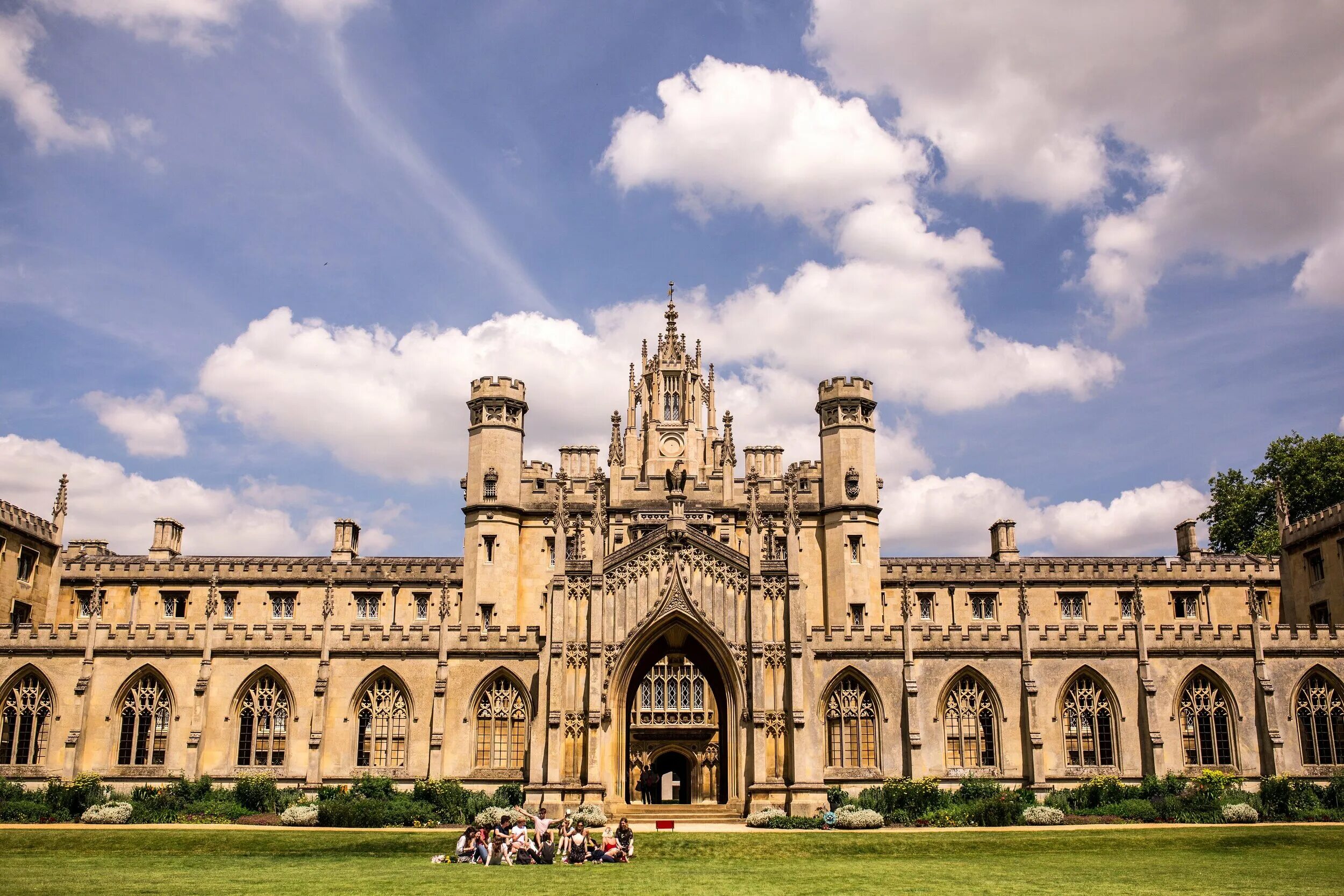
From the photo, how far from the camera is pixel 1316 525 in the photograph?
50.1m

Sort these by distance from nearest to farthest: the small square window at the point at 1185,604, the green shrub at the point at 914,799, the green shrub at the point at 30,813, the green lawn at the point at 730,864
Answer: the green lawn at the point at 730,864 → the green shrub at the point at 30,813 → the green shrub at the point at 914,799 → the small square window at the point at 1185,604

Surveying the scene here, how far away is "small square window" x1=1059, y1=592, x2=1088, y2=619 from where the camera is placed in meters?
53.8

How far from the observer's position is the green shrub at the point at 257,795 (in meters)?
36.9

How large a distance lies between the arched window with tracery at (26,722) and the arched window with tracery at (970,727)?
33.4 m

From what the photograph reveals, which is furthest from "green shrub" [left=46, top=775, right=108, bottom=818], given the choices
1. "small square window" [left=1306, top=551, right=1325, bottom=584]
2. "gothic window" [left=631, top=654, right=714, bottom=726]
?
"small square window" [left=1306, top=551, right=1325, bottom=584]

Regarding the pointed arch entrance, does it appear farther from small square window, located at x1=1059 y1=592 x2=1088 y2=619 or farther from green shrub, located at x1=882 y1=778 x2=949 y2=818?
small square window, located at x1=1059 y1=592 x2=1088 y2=619

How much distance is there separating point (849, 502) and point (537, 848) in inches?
1074

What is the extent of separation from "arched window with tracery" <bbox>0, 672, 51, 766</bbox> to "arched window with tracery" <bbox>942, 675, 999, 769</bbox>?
110ft

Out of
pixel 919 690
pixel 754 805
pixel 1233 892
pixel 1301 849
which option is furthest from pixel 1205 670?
pixel 1233 892

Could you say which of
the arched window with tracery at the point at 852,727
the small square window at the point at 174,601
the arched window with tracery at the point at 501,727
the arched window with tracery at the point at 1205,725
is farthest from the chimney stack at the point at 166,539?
the arched window with tracery at the point at 1205,725

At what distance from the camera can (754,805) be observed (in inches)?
1419

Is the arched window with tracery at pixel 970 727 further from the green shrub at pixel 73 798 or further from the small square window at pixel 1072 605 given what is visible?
the green shrub at pixel 73 798

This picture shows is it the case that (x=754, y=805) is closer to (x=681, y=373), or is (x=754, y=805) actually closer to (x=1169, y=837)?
(x=1169, y=837)

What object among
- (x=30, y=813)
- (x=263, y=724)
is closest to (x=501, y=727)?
(x=263, y=724)
